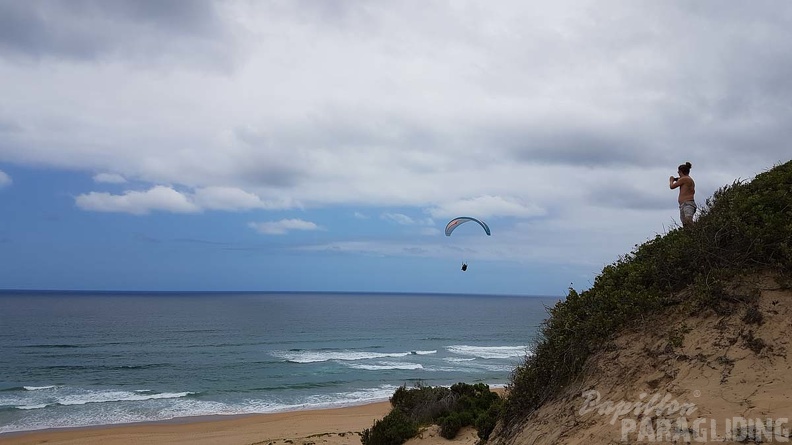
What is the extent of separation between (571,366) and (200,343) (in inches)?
1927

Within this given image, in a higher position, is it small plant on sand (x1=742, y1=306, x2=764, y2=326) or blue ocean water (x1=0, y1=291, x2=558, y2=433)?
small plant on sand (x1=742, y1=306, x2=764, y2=326)

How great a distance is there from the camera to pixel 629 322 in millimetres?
7332

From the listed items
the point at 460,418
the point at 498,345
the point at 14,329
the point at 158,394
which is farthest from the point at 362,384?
the point at 14,329

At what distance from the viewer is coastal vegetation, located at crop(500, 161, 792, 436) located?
6.85 metres

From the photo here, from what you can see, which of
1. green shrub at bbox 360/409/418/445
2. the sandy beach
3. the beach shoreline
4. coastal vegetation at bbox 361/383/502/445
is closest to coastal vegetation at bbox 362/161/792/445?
coastal vegetation at bbox 361/383/502/445

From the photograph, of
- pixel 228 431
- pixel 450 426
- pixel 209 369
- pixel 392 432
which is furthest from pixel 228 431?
pixel 209 369

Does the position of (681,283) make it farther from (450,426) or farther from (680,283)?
(450,426)

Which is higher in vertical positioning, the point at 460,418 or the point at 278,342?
the point at 460,418

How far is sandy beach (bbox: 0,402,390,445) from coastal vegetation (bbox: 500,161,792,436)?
1144 centimetres

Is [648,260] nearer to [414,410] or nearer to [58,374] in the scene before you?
[414,410]

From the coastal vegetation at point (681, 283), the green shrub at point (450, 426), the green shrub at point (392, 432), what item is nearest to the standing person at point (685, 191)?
the coastal vegetation at point (681, 283)

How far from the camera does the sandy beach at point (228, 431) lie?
20078 millimetres

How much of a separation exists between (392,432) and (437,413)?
1.90 metres

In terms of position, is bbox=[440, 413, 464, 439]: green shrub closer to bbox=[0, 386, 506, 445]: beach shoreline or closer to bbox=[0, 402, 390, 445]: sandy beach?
→ bbox=[0, 386, 506, 445]: beach shoreline
